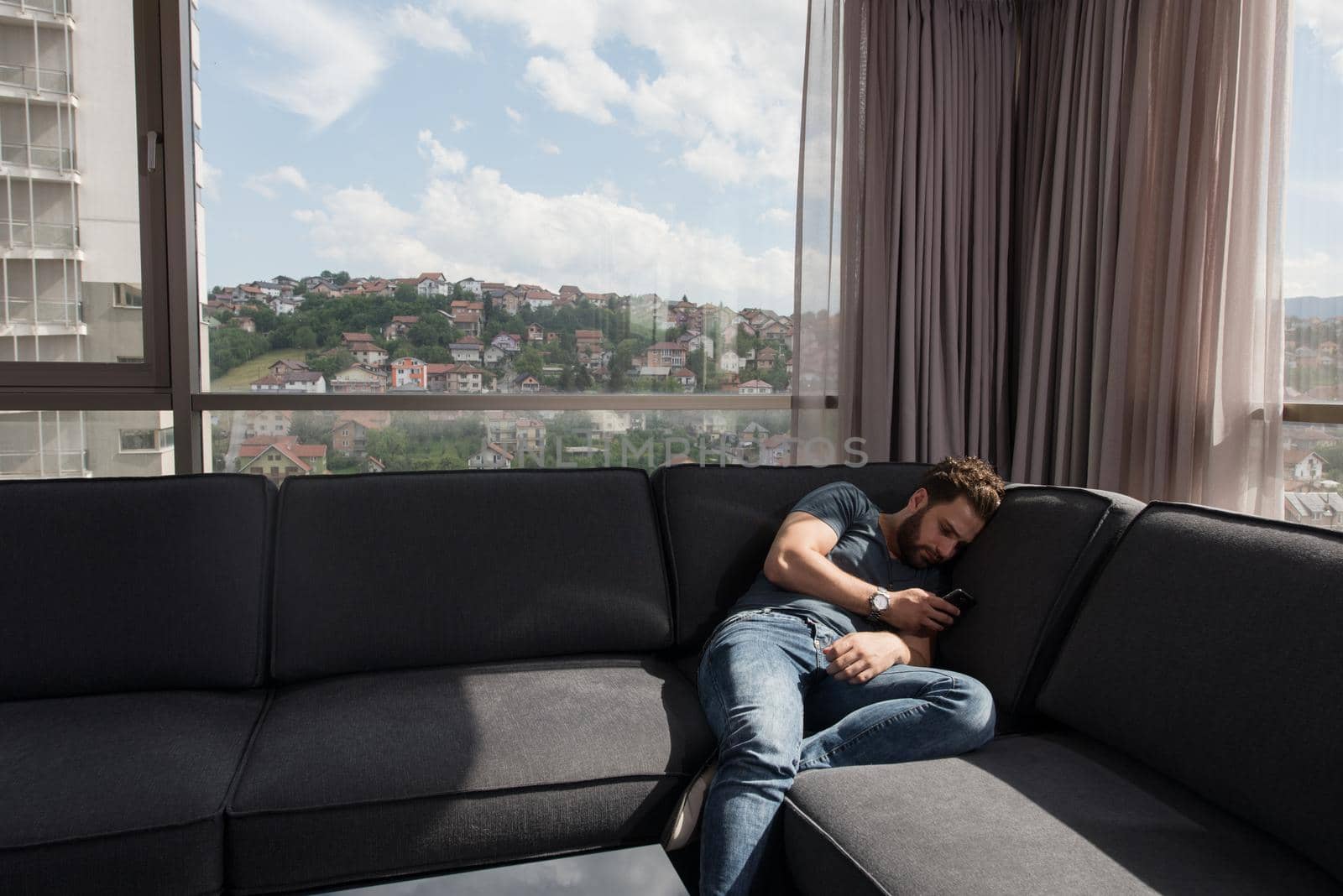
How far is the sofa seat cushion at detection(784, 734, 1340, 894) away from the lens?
3.86 ft

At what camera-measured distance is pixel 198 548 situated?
193 centimetres

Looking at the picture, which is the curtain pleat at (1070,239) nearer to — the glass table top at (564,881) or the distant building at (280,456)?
the distant building at (280,456)

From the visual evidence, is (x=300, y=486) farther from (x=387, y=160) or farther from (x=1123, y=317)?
(x=1123, y=317)

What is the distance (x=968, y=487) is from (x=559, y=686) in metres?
1.00

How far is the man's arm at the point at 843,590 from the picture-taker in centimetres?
191

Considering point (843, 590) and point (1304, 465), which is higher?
point (1304, 465)

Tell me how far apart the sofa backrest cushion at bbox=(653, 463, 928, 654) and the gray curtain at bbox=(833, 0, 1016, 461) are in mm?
905

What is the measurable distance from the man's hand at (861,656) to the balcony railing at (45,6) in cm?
278

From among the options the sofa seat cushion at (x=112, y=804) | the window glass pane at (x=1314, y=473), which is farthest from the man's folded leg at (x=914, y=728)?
the window glass pane at (x=1314, y=473)

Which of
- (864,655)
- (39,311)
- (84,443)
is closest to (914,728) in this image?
(864,655)

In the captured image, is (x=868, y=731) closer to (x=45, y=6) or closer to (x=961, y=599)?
(x=961, y=599)

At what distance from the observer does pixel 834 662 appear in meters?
1.78

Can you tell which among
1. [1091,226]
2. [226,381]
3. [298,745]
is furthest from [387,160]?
[1091,226]

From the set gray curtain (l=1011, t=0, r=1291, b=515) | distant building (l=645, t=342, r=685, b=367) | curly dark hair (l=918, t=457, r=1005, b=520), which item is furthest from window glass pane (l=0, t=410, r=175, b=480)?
gray curtain (l=1011, t=0, r=1291, b=515)
